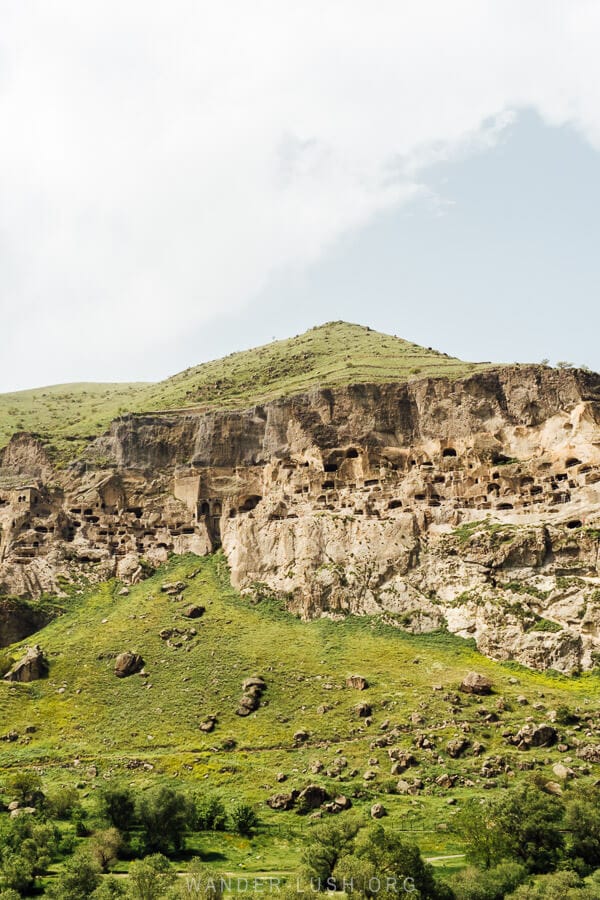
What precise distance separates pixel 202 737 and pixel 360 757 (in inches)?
499

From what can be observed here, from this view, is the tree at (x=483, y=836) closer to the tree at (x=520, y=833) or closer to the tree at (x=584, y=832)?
the tree at (x=520, y=833)

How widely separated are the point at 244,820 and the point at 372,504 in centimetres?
4221

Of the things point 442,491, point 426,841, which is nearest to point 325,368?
point 442,491

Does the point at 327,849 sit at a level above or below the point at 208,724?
below

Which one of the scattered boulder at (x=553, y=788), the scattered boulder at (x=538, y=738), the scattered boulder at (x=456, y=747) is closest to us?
the scattered boulder at (x=553, y=788)

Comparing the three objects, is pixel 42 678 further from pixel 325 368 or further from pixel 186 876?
pixel 325 368

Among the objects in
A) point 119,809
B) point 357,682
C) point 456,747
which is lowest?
point 119,809

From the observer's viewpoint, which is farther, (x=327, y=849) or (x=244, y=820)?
(x=244, y=820)

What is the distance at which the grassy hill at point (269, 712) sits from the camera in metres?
48.4

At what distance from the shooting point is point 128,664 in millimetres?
68188

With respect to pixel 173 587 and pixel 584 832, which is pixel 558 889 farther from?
pixel 173 587

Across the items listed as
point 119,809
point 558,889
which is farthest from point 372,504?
point 558,889

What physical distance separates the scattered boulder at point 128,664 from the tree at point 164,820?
22386 mm

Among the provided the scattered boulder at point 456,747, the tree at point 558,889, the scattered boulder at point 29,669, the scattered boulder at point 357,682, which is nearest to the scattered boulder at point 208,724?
the scattered boulder at point 357,682
